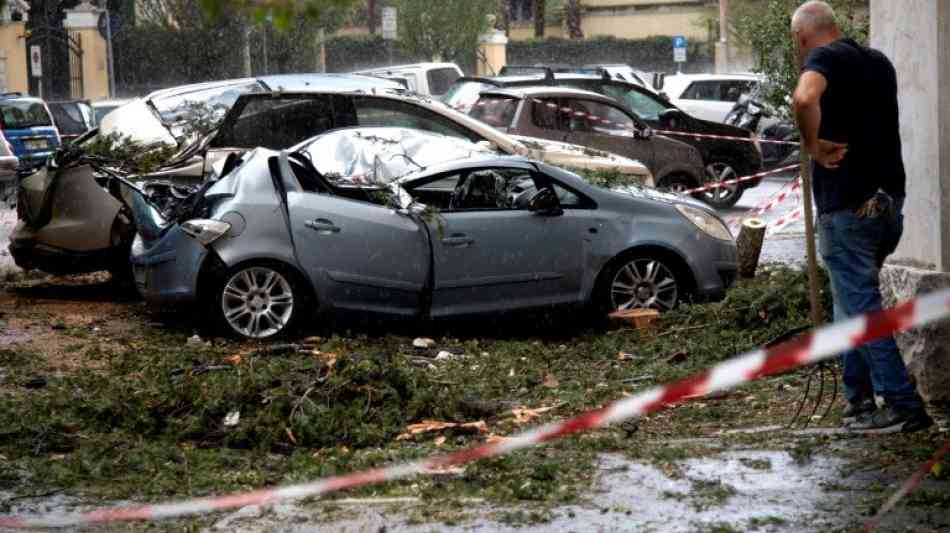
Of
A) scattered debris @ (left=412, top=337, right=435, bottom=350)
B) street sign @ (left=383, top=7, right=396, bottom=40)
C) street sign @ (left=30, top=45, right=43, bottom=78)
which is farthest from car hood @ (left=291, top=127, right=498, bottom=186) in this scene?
street sign @ (left=30, top=45, right=43, bottom=78)

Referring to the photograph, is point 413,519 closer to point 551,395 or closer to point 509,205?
point 551,395

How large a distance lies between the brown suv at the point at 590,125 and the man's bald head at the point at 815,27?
40.2 ft

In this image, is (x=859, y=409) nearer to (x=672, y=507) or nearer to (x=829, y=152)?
(x=829, y=152)

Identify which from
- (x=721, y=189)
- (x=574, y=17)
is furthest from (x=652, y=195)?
(x=574, y=17)

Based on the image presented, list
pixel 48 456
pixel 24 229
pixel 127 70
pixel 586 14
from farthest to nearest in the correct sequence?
pixel 586 14 → pixel 127 70 → pixel 24 229 → pixel 48 456

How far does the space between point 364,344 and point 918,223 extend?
4.37 meters

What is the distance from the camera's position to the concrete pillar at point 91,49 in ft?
157

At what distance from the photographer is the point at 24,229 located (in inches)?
517

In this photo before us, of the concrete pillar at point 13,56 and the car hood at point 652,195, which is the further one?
the concrete pillar at point 13,56

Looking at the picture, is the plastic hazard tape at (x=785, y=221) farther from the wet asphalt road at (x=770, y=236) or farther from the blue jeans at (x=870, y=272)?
the blue jeans at (x=870, y=272)

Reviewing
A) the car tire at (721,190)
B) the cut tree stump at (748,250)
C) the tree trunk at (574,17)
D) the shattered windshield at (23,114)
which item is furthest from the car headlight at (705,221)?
the tree trunk at (574,17)

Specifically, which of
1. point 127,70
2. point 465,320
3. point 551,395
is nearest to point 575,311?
point 465,320

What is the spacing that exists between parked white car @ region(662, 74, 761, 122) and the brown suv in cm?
931

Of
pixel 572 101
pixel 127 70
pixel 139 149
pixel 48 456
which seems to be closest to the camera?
pixel 48 456
